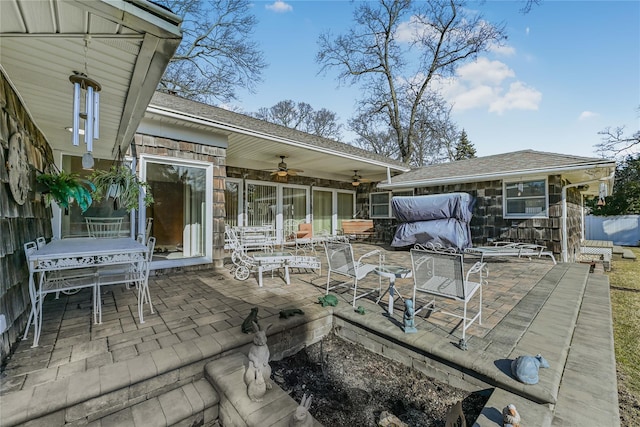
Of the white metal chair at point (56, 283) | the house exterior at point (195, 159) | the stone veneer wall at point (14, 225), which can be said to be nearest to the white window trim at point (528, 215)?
the house exterior at point (195, 159)

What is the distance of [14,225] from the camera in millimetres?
2463

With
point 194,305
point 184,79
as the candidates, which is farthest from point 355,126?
point 194,305

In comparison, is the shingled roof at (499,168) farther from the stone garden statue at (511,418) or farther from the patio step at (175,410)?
the patio step at (175,410)

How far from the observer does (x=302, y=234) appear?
8492 millimetres

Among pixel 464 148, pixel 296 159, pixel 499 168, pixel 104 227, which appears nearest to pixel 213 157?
pixel 104 227

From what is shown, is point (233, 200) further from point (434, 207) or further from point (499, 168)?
point (499, 168)

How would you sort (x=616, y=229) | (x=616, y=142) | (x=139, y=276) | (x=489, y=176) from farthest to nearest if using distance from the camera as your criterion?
(x=616, y=229) < (x=616, y=142) < (x=489, y=176) < (x=139, y=276)

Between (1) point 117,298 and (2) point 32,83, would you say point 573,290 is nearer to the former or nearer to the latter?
(1) point 117,298

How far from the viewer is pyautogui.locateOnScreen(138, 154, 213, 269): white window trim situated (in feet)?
15.5

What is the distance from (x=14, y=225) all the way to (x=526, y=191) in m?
9.62

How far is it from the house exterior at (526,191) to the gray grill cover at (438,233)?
3.39ft

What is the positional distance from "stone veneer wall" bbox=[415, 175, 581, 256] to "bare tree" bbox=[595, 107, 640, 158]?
7735mm

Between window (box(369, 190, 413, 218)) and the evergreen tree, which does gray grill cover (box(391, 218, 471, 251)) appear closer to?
window (box(369, 190, 413, 218))

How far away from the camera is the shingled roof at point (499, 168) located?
20.2 ft
